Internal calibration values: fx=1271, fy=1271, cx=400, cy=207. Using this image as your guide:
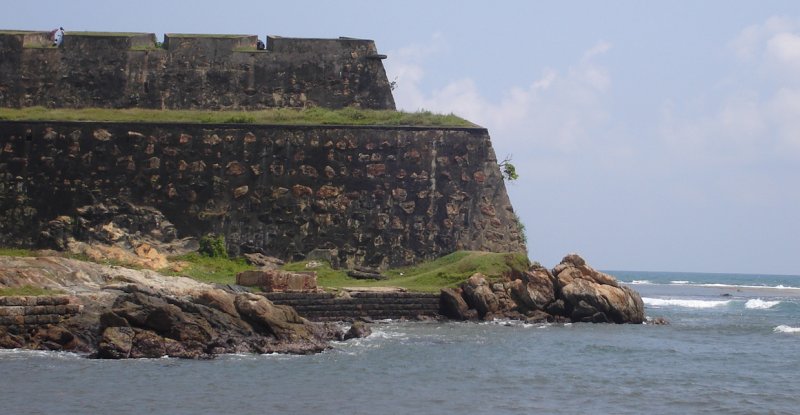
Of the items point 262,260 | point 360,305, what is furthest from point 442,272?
point 262,260

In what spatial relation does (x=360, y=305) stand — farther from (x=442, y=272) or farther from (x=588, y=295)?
(x=588, y=295)

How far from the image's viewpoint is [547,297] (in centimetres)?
3105

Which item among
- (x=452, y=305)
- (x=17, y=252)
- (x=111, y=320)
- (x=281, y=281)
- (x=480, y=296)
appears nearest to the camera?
(x=111, y=320)

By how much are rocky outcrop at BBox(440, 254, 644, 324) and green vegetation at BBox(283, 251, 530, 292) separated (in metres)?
0.35

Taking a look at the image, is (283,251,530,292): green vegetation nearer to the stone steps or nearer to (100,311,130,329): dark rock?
the stone steps

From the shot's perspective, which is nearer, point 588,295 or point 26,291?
point 26,291

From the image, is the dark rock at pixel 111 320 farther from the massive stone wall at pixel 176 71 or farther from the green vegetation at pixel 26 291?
the massive stone wall at pixel 176 71

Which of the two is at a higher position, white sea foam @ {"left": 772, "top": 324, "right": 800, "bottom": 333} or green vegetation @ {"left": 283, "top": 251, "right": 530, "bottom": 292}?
green vegetation @ {"left": 283, "top": 251, "right": 530, "bottom": 292}

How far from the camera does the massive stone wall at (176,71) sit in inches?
1403

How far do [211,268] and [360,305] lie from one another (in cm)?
449

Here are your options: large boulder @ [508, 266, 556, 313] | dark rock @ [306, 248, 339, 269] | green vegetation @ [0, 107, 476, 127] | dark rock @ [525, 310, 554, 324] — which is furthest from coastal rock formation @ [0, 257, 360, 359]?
green vegetation @ [0, 107, 476, 127]

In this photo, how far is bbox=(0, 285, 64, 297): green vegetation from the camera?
22.8 meters

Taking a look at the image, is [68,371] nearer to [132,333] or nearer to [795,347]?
[132,333]

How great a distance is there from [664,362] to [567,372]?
285 cm
